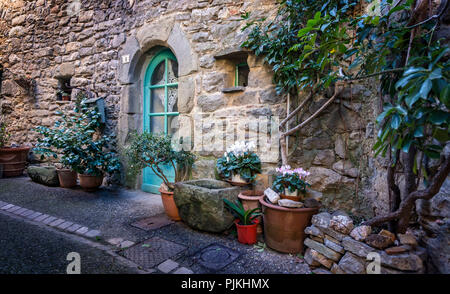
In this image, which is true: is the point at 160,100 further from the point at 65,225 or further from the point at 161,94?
the point at 65,225

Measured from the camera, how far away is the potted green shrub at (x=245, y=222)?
2.18 m

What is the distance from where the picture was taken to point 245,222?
2225 mm

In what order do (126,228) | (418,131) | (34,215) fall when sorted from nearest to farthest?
(418,131), (126,228), (34,215)

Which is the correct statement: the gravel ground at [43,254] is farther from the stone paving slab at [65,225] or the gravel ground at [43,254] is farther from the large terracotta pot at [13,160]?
the large terracotta pot at [13,160]

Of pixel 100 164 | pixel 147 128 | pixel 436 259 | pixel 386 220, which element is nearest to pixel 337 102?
pixel 386 220

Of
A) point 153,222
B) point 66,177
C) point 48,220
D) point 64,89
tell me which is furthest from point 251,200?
point 64,89

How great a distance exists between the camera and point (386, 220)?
65.8 inches

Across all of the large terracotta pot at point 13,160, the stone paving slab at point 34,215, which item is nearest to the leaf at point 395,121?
the stone paving slab at point 34,215

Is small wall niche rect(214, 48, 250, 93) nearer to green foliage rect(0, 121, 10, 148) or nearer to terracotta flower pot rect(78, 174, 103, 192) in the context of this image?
terracotta flower pot rect(78, 174, 103, 192)

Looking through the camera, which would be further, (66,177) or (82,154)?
(66,177)

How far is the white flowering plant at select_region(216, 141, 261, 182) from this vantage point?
105 inches

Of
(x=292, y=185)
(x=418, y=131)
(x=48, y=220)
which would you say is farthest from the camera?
(x=48, y=220)

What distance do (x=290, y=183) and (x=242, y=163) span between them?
27.4 inches

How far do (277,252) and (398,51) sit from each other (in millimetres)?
1745
